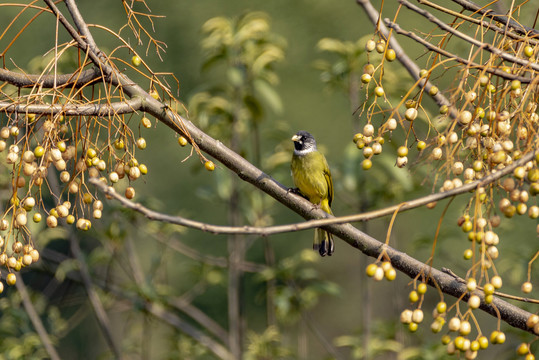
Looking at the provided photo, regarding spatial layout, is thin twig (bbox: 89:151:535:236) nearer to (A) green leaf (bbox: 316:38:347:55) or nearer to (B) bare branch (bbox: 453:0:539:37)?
(B) bare branch (bbox: 453:0:539:37)

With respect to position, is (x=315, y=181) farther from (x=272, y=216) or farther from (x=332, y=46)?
(x=272, y=216)

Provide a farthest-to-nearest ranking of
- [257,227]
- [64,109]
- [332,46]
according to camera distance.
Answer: [332,46]
[64,109]
[257,227]

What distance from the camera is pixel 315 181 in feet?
13.3

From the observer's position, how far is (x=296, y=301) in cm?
459

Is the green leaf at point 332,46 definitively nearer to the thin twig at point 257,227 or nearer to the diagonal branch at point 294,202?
the diagonal branch at point 294,202

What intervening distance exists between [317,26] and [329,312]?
366 centimetres

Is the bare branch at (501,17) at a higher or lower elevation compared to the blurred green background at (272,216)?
lower

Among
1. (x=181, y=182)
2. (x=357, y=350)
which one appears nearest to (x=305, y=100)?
(x=181, y=182)

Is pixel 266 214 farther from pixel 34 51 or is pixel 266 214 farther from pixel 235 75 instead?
pixel 34 51

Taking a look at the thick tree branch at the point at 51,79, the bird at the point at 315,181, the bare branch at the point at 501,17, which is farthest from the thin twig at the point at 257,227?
the bird at the point at 315,181

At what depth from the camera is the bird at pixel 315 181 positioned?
13.3ft


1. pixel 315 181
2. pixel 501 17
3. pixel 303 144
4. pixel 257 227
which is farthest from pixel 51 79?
pixel 303 144

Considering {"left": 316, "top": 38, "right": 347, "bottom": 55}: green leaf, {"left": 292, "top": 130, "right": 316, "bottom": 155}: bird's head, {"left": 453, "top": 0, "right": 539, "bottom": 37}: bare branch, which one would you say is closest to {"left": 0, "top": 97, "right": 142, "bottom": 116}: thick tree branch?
{"left": 453, "top": 0, "right": 539, "bottom": 37}: bare branch

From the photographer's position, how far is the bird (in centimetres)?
406
